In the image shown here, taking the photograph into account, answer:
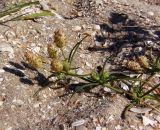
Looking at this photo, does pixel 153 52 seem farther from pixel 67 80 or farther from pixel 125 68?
pixel 67 80

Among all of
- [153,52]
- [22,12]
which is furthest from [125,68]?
[22,12]

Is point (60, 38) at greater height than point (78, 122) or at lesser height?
greater

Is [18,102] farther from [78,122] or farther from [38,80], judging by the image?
[78,122]

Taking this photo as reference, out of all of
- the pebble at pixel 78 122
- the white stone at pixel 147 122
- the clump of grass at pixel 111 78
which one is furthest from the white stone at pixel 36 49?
the white stone at pixel 147 122

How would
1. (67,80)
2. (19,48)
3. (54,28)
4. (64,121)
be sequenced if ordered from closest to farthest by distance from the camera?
(64,121) < (67,80) < (19,48) < (54,28)

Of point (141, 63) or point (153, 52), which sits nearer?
point (141, 63)

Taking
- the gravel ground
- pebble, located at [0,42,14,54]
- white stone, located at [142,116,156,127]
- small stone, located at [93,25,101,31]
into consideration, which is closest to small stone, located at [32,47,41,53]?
the gravel ground

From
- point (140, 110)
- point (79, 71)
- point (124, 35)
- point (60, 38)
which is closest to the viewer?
point (60, 38)

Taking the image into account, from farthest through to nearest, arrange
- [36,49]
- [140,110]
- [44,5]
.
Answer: [44,5], [36,49], [140,110]

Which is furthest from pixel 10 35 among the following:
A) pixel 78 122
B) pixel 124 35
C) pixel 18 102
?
pixel 78 122
